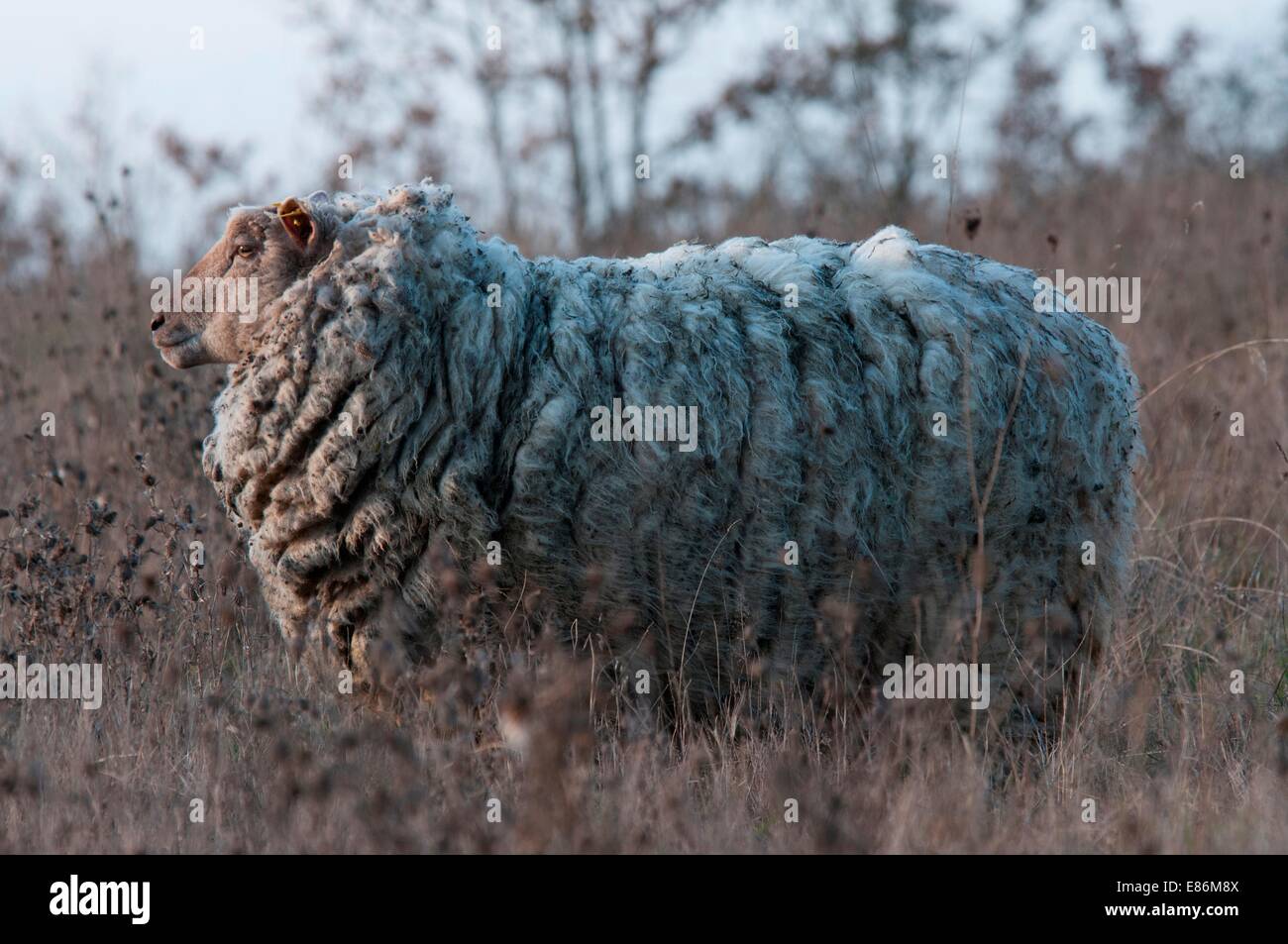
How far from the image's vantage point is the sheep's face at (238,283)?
413 cm

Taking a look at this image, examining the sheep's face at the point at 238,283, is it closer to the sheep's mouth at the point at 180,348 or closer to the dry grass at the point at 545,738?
the sheep's mouth at the point at 180,348

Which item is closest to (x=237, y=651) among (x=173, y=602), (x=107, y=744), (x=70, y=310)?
(x=173, y=602)

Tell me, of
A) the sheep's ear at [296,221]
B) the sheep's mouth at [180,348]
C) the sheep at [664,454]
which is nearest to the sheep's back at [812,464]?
the sheep at [664,454]

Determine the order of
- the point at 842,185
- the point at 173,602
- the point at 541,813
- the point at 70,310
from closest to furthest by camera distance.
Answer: the point at 541,813
the point at 173,602
the point at 70,310
the point at 842,185

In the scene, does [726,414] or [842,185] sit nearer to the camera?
[726,414]

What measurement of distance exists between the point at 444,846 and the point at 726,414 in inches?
59.5

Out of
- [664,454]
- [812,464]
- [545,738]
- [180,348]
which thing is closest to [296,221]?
[180,348]

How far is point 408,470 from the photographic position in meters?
3.93

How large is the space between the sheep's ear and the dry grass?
1.02m

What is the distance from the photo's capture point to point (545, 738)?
9.48 ft

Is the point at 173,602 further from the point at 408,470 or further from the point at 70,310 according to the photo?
the point at 70,310

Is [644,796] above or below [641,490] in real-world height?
below
